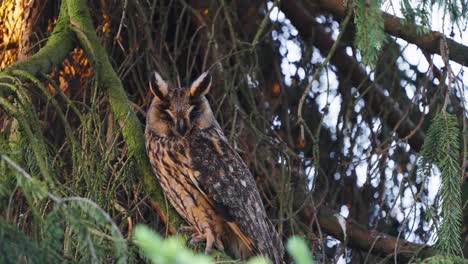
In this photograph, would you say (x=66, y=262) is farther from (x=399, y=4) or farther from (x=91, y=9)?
(x=91, y=9)

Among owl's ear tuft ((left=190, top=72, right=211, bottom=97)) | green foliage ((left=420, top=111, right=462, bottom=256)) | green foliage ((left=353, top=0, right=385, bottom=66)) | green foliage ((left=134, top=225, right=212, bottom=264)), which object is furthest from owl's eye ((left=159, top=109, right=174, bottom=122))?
green foliage ((left=134, top=225, right=212, bottom=264))

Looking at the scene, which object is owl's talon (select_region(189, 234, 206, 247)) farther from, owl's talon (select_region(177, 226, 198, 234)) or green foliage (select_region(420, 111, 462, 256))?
green foliage (select_region(420, 111, 462, 256))

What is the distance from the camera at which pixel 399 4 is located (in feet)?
7.51

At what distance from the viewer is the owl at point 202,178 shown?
119 inches

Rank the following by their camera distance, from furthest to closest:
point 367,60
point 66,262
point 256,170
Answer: point 256,170
point 367,60
point 66,262

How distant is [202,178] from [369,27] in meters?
1.18

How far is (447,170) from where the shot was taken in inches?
96.0

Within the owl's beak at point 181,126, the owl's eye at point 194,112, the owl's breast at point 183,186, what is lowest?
the owl's breast at point 183,186

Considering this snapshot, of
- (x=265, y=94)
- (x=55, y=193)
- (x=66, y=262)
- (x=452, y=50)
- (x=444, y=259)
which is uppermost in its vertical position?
(x=452, y=50)

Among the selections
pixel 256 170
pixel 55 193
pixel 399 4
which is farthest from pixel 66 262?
pixel 256 170

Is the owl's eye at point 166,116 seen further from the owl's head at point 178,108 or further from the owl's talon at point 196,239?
the owl's talon at point 196,239

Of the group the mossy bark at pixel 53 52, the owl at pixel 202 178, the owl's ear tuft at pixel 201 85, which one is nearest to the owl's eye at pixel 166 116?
the owl at pixel 202 178

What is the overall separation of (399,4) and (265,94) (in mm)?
1690

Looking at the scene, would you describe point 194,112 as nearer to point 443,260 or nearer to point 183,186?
point 183,186
